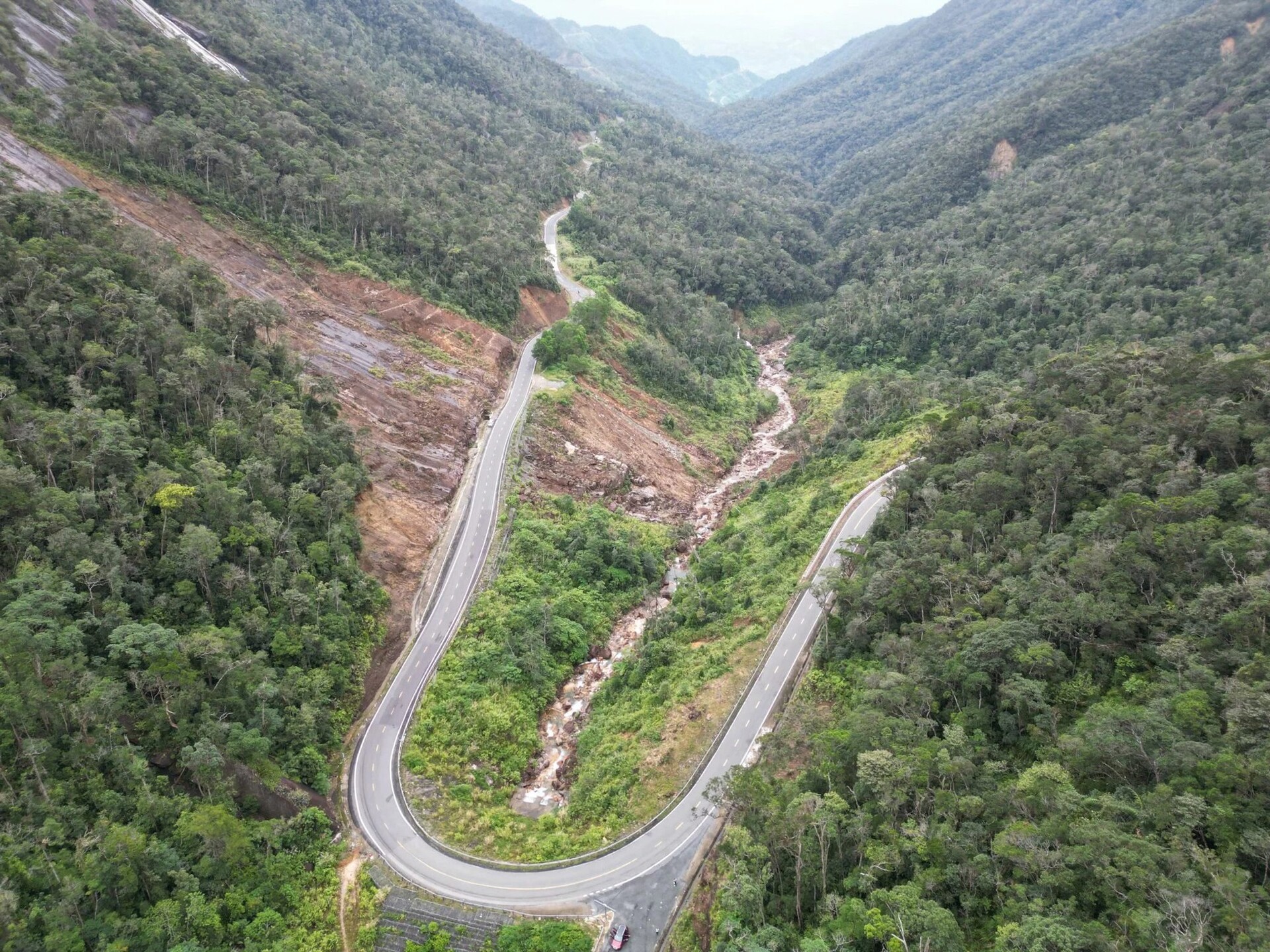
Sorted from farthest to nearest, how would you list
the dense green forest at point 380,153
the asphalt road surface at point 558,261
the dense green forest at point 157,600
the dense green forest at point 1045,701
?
1. the asphalt road surface at point 558,261
2. the dense green forest at point 380,153
3. the dense green forest at point 157,600
4. the dense green forest at point 1045,701

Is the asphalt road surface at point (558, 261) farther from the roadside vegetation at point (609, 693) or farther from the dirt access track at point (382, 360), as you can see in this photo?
the roadside vegetation at point (609, 693)

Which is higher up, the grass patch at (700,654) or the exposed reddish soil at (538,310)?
the exposed reddish soil at (538,310)

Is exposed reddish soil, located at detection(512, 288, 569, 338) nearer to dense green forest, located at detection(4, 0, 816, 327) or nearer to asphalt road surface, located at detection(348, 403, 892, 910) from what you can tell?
dense green forest, located at detection(4, 0, 816, 327)

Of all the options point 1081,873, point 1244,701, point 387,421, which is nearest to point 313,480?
point 387,421

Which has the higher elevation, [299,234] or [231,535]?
[299,234]

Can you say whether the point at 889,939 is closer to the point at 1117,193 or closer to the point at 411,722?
the point at 411,722

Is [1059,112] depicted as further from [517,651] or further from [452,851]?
[452,851]

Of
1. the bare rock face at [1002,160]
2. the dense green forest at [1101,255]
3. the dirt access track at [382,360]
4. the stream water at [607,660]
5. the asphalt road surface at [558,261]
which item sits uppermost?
the bare rock face at [1002,160]

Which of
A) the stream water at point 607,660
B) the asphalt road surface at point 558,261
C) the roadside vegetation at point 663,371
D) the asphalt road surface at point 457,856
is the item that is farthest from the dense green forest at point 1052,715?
the asphalt road surface at point 558,261
